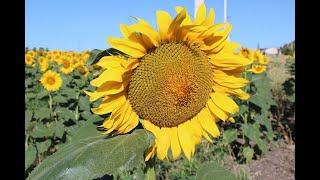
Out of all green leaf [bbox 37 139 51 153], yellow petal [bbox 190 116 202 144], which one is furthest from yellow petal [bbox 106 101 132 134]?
green leaf [bbox 37 139 51 153]

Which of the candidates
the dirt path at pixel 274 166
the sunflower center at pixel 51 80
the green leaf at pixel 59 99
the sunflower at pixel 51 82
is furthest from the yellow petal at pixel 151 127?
the sunflower center at pixel 51 80

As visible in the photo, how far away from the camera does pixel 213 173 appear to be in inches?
60.4

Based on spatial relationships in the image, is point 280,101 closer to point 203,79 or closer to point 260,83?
point 260,83

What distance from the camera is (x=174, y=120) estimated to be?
1.48 metres

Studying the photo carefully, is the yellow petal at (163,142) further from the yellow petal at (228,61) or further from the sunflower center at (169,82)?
the yellow petal at (228,61)

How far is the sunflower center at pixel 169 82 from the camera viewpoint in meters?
1.39

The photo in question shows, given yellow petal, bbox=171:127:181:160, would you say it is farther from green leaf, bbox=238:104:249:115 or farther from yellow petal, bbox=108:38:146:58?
green leaf, bbox=238:104:249:115

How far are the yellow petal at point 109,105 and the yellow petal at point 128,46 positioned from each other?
13cm

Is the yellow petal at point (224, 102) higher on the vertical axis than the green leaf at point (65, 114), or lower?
higher

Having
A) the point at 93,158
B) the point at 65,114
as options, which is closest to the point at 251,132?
the point at 65,114

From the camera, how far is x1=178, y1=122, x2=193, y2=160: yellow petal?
1.49 meters

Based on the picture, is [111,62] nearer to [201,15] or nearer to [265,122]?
[201,15]

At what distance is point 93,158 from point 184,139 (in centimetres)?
42
